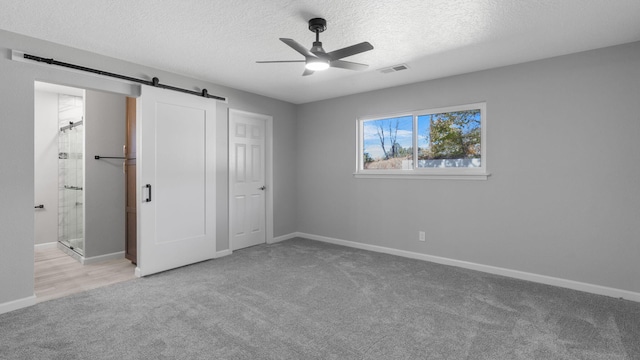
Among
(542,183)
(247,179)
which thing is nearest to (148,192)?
(247,179)

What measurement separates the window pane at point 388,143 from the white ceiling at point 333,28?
1.08 metres

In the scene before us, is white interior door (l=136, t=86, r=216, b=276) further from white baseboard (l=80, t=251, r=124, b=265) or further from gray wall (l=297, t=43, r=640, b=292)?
gray wall (l=297, t=43, r=640, b=292)

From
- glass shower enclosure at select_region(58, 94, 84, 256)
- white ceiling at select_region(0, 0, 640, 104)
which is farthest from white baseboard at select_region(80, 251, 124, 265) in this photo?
white ceiling at select_region(0, 0, 640, 104)

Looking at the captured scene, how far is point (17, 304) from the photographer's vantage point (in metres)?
2.81

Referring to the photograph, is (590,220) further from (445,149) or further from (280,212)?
(280,212)

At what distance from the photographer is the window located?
404 cm

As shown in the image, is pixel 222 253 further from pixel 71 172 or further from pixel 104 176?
pixel 71 172

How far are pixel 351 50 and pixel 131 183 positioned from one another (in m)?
3.57

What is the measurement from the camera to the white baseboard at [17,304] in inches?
108

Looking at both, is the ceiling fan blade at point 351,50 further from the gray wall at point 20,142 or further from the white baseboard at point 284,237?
the white baseboard at point 284,237

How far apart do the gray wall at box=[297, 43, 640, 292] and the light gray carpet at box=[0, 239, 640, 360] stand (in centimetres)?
43

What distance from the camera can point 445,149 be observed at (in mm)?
4273

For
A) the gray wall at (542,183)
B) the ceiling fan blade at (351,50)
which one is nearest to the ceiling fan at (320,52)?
the ceiling fan blade at (351,50)

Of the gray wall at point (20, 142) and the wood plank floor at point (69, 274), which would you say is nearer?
the gray wall at point (20, 142)
